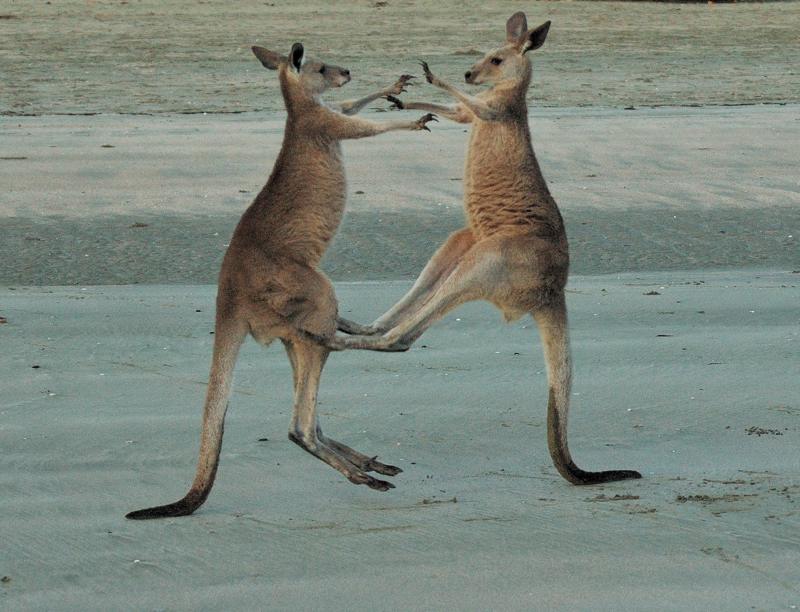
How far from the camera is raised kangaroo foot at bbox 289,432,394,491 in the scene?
4.99 m

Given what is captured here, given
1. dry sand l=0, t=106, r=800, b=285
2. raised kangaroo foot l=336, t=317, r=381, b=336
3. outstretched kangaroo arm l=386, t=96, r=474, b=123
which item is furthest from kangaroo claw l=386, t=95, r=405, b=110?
dry sand l=0, t=106, r=800, b=285

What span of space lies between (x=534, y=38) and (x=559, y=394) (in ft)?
4.36

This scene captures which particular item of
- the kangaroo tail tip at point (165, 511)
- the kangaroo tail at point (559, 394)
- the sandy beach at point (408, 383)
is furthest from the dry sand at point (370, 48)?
the kangaroo tail tip at point (165, 511)

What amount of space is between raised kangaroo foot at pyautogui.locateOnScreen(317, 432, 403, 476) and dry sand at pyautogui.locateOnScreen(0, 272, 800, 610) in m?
0.08

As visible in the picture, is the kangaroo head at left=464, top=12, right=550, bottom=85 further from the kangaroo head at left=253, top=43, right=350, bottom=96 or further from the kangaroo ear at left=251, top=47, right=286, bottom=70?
the kangaroo ear at left=251, top=47, right=286, bottom=70

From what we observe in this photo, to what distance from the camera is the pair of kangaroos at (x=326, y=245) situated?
4.87 m

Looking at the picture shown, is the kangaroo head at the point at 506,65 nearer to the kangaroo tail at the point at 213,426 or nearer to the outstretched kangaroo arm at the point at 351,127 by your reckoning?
the outstretched kangaroo arm at the point at 351,127

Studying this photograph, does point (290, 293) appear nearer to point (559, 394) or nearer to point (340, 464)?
point (340, 464)

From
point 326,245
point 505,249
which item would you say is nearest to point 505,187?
point 505,249

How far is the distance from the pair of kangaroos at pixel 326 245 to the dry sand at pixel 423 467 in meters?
0.25

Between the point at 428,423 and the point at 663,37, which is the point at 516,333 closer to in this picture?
the point at 428,423

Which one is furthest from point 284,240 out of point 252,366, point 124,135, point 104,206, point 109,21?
point 109,21

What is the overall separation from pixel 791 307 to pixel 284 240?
3768 millimetres

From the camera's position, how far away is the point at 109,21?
1931 centimetres
